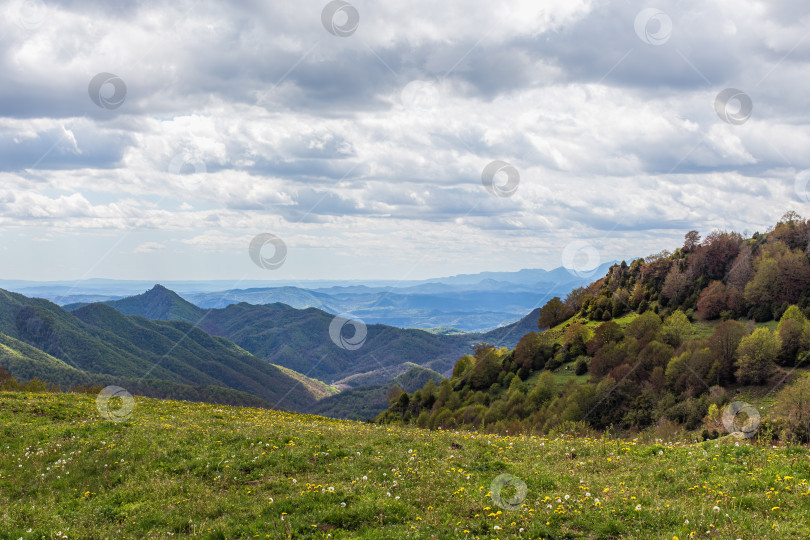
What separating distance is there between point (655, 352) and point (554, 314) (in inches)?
2579

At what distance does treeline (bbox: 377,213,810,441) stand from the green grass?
9.55 m

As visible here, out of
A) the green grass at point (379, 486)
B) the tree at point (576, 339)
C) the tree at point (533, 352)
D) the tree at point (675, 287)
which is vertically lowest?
the tree at point (533, 352)

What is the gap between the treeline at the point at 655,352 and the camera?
206 feet

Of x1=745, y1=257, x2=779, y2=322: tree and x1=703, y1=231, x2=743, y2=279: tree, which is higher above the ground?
x1=703, y1=231, x2=743, y2=279: tree

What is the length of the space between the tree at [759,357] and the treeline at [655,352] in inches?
4.9

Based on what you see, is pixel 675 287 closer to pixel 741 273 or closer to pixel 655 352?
pixel 741 273

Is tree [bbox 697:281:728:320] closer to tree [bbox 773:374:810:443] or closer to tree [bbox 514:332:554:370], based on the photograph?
tree [bbox 514:332:554:370]

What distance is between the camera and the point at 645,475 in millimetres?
14594

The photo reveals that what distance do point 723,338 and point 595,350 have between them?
3175 centimetres

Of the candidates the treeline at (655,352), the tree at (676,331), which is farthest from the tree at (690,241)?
the tree at (676,331)

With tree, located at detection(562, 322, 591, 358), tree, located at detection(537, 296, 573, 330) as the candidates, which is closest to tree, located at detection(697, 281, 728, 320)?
tree, located at detection(562, 322, 591, 358)

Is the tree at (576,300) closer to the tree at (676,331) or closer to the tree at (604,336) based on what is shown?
the tree at (604,336)

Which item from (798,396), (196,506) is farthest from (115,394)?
(798,396)

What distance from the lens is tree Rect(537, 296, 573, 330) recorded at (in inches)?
5733
